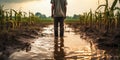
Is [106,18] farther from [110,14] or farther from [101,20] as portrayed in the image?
[101,20]

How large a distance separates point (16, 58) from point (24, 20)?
58.9 feet

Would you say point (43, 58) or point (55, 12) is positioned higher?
point (55, 12)

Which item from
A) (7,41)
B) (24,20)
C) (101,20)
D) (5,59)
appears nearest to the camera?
(5,59)

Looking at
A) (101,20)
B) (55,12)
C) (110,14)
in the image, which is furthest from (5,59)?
(101,20)

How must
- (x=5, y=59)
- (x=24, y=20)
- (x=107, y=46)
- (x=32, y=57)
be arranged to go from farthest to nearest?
1. (x=24, y=20)
2. (x=107, y=46)
3. (x=32, y=57)
4. (x=5, y=59)

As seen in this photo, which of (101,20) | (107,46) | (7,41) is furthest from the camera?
(101,20)

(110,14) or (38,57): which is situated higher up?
(110,14)

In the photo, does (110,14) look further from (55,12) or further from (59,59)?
(59,59)

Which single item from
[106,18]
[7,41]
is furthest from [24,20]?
[7,41]

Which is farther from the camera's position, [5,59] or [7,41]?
[7,41]

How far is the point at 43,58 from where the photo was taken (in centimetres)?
551

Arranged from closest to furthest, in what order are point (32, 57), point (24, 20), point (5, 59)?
1. point (5, 59)
2. point (32, 57)
3. point (24, 20)

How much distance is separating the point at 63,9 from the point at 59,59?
6.15 m

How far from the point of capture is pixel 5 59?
5223mm
